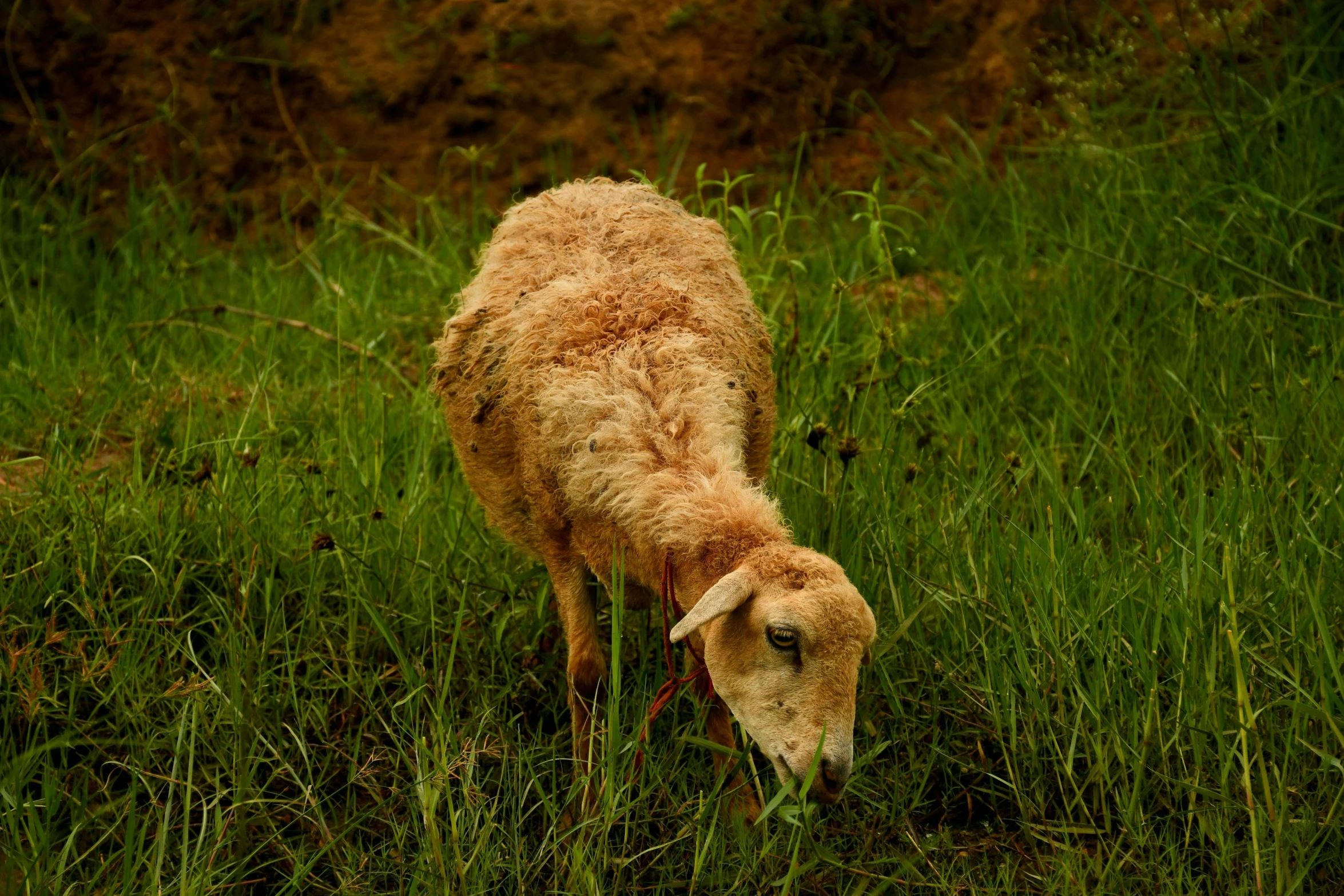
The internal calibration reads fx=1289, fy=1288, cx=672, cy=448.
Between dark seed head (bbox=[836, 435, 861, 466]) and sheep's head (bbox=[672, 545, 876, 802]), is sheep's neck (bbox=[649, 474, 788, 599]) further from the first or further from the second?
dark seed head (bbox=[836, 435, 861, 466])

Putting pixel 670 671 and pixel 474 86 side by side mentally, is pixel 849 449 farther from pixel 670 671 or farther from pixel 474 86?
pixel 474 86

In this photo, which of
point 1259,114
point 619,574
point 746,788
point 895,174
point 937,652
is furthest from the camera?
point 895,174

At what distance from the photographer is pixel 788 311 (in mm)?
5637

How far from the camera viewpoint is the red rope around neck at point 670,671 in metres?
3.30

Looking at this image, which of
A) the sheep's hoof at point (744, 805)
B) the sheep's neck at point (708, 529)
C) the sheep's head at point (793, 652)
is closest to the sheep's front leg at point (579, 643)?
the sheep's hoof at point (744, 805)

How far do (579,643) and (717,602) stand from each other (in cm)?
100

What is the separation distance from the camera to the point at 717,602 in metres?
2.95

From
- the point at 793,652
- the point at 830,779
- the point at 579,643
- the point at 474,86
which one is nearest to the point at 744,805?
the point at 579,643

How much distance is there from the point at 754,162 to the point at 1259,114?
2.48m

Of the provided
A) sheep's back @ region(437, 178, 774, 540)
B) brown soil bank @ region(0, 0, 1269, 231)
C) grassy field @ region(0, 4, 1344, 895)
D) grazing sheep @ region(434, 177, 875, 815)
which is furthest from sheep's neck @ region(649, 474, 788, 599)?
brown soil bank @ region(0, 0, 1269, 231)

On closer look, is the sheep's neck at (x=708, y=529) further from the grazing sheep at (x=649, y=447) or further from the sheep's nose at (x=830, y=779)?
the sheep's nose at (x=830, y=779)

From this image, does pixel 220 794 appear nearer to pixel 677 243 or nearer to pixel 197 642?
pixel 197 642

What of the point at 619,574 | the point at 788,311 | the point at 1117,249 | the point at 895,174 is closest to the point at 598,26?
the point at 895,174

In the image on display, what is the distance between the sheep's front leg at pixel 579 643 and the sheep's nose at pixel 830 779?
3.11ft
